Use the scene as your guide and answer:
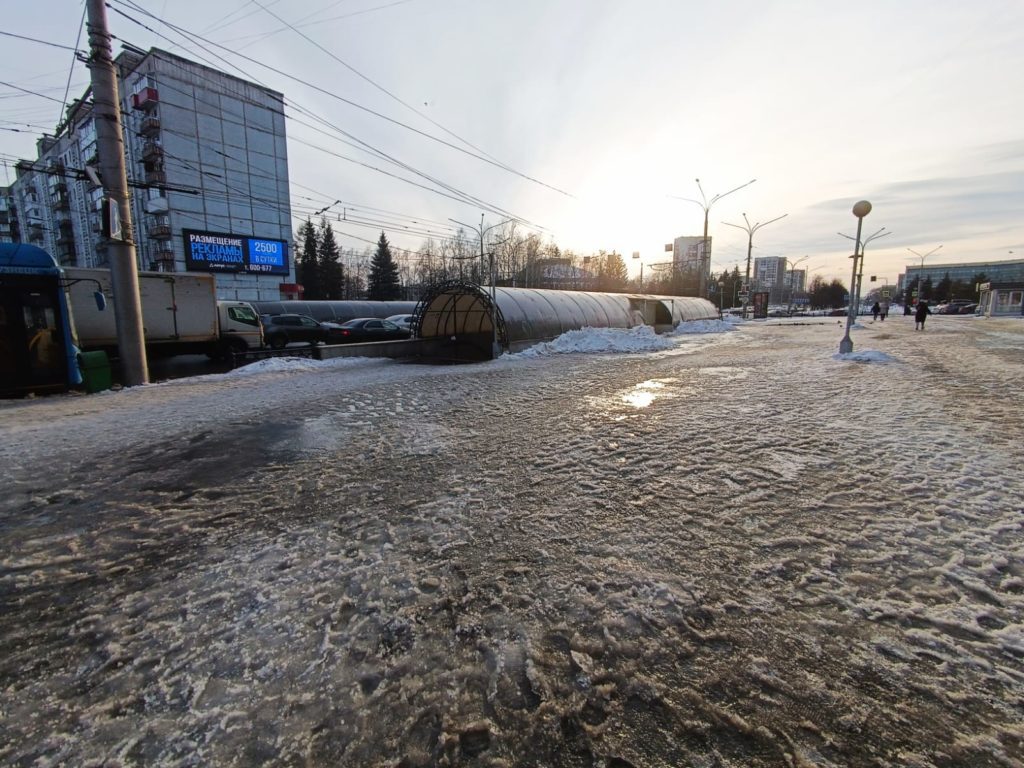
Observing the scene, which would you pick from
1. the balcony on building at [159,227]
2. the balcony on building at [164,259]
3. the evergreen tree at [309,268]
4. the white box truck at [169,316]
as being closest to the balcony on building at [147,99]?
the balcony on building at [159,227]

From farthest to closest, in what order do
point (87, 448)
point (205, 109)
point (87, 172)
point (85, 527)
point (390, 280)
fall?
point (390, 280)
point (205, 109)
point (87, 172)
point (87, 448)
point (85, 527)

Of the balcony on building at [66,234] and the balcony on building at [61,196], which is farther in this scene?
the balcony on building at [66,234]

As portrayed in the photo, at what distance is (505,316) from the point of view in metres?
18.4

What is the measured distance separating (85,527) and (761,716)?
5268 mm

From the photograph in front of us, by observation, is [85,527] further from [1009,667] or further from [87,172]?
[87,172]

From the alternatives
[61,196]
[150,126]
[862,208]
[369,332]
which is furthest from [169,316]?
[61,196]

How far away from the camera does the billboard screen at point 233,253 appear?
4297cm

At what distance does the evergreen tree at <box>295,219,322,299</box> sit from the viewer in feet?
200

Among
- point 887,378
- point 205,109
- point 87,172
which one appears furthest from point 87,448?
point 205,109

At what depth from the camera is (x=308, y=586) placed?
310 cm

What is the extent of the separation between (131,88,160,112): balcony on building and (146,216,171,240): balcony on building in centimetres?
983

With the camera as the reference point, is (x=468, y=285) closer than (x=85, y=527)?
No

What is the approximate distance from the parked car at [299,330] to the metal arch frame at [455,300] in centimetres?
573

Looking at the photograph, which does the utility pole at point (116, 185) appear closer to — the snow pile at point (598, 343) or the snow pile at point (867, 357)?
the snow pile at point (598, 343)
